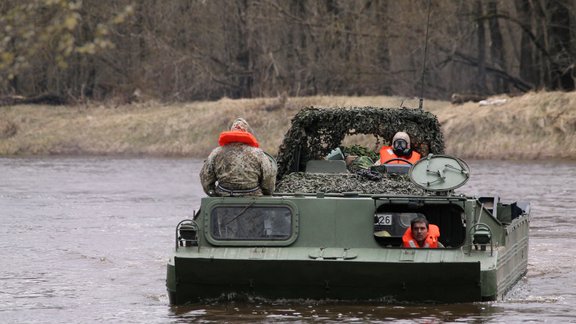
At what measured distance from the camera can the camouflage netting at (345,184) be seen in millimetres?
13695

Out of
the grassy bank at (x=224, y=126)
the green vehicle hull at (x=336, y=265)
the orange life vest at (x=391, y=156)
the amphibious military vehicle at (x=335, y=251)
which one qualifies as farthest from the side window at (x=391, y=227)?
the grassy bank at (x=224, y=126)

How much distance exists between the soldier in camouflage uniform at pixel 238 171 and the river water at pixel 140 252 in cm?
103

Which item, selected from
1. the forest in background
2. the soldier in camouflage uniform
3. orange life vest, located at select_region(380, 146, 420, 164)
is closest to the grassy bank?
the forest in background

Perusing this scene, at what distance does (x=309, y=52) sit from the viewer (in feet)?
176

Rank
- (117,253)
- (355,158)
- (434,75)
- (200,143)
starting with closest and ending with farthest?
(355,158) < (117,253) < (200,143) < (434,75)

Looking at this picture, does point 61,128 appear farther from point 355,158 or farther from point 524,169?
point 355,158

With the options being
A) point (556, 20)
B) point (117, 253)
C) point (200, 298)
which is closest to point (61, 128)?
point (556, 20)

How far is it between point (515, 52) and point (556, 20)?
45.5ft

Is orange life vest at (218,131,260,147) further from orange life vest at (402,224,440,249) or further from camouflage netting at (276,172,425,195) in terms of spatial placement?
orange life vest at (402,224,440,249)

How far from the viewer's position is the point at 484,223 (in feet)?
41.6

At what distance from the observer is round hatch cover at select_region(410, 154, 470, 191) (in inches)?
496

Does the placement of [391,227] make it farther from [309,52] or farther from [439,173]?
[309,52]

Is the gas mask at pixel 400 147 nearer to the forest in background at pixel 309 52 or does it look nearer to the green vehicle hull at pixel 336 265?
the green vehicle hull at pixel 336 265

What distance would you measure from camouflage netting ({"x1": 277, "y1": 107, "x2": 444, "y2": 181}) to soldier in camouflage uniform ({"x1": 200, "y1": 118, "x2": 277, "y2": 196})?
320 cm
